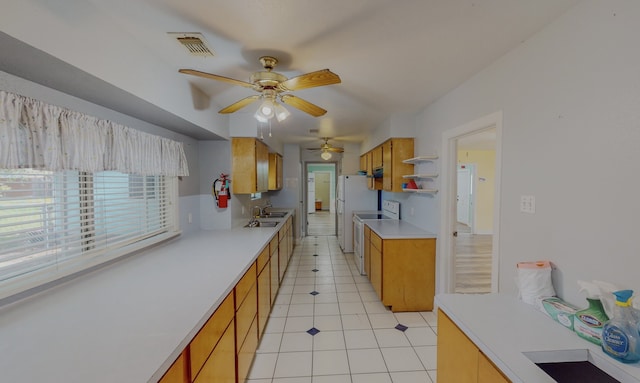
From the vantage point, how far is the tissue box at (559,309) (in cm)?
115

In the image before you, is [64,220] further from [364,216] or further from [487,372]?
[364,216]

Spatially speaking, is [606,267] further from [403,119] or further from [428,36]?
[403,119]

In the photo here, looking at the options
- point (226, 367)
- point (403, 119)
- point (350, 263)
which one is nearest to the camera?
point (226, 367)

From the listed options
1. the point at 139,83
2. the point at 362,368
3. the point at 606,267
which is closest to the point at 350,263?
the point at 362,368

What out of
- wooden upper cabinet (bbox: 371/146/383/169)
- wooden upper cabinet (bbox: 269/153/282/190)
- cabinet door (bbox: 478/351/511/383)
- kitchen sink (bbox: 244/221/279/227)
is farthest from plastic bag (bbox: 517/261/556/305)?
wooden upper cabinet (bbox: 269/153/282/190)

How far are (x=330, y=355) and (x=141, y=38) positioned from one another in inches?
105

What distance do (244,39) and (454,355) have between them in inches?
83.9

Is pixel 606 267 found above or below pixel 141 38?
below

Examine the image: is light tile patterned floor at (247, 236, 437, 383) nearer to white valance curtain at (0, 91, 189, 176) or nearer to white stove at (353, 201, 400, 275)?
white stove at (353, 201, 400, 275)

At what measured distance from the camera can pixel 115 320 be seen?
1.07m

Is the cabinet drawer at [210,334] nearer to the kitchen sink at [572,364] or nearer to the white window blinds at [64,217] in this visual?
the white window blinds at [64,217]

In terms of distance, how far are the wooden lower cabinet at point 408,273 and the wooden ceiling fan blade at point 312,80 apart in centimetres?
191

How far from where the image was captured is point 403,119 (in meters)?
3.33

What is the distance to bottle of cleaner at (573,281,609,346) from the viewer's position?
1.03 meters
